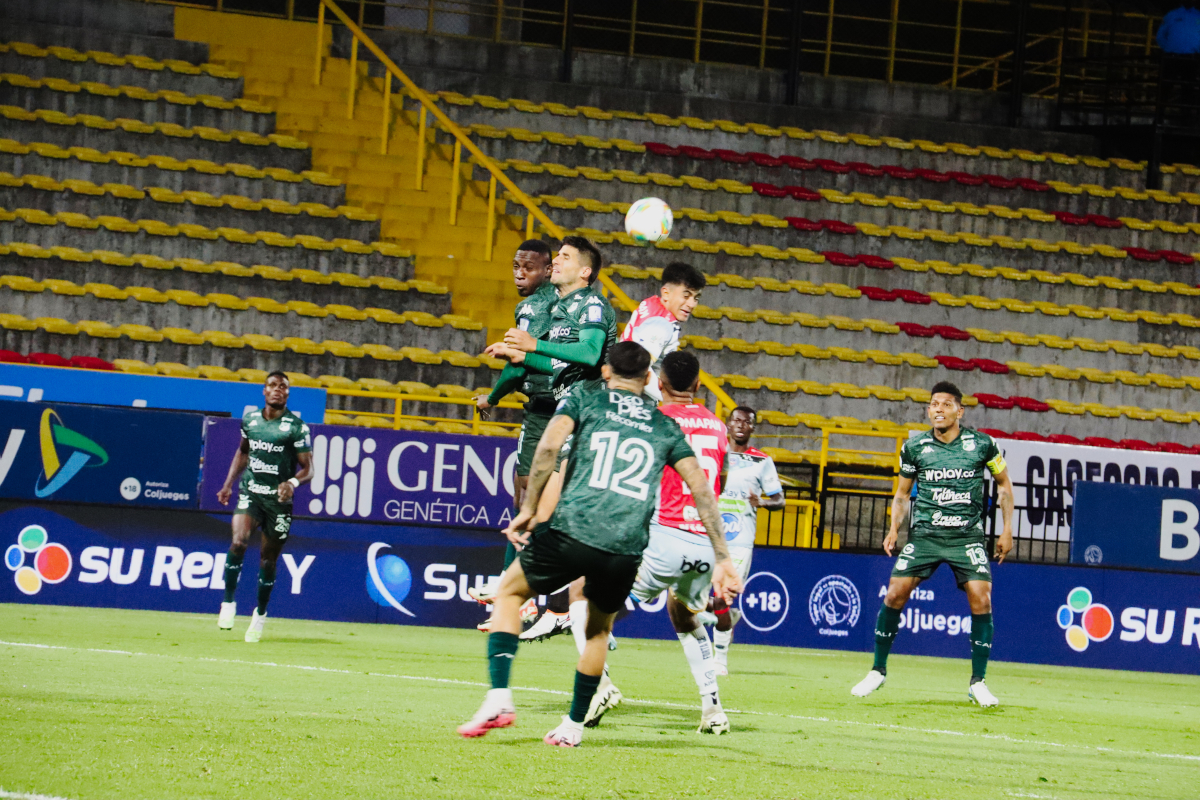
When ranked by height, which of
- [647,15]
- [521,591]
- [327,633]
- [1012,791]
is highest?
[647,15]

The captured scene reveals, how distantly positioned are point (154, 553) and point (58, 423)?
1.72 metres

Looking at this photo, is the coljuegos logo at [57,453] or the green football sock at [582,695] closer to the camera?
the green football sock at [582,695]

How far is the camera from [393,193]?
2288 centimetres

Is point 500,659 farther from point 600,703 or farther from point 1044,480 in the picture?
point 1044,480

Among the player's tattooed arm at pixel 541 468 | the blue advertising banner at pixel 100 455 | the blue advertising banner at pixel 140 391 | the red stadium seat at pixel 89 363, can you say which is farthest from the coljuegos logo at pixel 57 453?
the player's tattooed arm at pixel 541 468

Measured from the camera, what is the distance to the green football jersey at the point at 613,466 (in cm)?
673

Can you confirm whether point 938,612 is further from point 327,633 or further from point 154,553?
point 154,553

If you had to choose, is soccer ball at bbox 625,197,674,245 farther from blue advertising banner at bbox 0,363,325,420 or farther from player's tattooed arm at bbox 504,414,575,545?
blue advertising banner at bbox 0,363,325,420

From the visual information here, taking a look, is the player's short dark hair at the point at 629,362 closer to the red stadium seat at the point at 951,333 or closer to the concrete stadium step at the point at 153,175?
the concrete stadium step at the point at 153,175

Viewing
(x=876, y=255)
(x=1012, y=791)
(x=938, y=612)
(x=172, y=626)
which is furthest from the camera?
(x=876, y=255)

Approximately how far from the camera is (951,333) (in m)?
23.3

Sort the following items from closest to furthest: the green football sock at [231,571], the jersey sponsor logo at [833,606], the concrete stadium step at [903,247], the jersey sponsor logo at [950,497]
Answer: the jersey sponsor logo at [950,497] → the green football sock at [231,571] → the jersey sponsor logo at [833,606] → the concrete stadium step at [903,247]

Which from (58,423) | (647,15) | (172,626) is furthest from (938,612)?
(647,15)

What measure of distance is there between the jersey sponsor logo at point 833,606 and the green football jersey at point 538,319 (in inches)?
335
